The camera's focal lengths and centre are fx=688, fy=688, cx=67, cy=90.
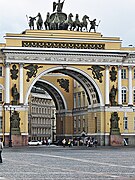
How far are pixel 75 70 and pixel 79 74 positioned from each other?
1.58 metres

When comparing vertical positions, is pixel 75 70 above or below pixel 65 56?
below

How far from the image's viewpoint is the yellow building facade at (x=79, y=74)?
257 ft

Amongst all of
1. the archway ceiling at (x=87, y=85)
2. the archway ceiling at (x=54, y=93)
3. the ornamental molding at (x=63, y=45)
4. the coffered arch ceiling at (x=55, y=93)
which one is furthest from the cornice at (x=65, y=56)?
the archway ceiling at (x=54, y=93)

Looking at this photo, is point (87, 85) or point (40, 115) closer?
point (87, 85)

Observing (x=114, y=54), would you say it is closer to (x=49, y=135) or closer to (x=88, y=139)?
(x=88, y=139)

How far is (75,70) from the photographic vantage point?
8012 cm

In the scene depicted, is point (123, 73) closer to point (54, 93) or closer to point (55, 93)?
point (55, 93)

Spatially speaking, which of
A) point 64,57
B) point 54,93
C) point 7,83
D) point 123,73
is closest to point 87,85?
point 123,73

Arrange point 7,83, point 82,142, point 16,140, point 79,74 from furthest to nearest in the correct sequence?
point 82,142
point 79,74
point 7,83
point 16,140

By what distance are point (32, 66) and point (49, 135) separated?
62157mm

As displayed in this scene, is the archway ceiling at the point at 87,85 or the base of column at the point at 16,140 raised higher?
the archway ceiling at the point at 87,85

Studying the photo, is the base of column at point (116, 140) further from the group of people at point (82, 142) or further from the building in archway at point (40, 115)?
the building in archway at point (40, 115)

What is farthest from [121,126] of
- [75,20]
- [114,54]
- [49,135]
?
[49,135]

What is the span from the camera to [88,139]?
271 ft
